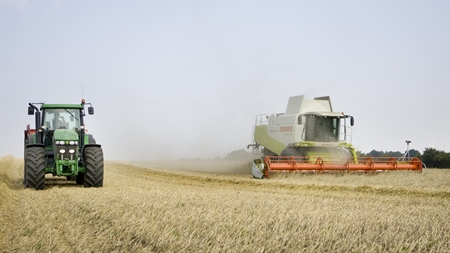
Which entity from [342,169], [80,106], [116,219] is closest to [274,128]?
[342,169]

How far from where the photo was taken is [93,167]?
13.4 meters

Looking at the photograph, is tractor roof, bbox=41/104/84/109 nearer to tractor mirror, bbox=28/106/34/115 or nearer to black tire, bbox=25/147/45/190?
tractor mirror, bbox=28/106/34/115

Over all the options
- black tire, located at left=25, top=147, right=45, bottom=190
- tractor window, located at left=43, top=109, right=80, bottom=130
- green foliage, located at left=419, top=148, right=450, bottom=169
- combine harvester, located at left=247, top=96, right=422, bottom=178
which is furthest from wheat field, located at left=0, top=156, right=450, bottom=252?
green foliage, located at left=419, top=148, right=450, bottom=169

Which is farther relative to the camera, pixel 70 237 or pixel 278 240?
pixel 70 237

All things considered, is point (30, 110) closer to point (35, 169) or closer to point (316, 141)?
point (35, 169)

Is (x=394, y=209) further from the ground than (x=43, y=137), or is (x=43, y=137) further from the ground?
(x=43, y=137)

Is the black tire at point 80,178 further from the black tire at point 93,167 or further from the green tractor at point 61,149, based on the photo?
the black tire at point 93,167

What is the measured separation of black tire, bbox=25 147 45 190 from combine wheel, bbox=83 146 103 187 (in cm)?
103

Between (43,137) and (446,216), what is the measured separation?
10362 millimetres

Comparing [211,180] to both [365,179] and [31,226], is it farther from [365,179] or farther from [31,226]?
[31,226]

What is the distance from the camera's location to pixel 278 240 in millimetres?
5652

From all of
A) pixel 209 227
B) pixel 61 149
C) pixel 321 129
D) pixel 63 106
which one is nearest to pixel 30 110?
pixel 63 106

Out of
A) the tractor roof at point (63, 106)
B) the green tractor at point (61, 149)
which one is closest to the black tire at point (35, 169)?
the green tractor at point (61, 149)

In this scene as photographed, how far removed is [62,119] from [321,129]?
9.84 meters
